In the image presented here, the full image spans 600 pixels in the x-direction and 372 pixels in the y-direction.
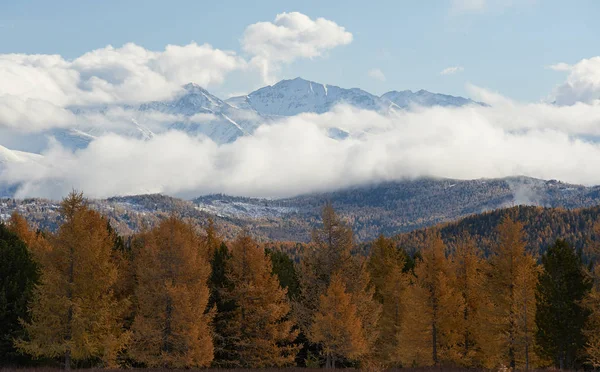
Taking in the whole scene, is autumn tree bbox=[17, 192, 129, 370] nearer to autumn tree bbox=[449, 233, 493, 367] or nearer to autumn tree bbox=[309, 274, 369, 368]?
autumn tree bbox=[309, 274, 369, 368]

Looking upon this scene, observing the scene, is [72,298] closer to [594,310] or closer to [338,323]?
[338,323]

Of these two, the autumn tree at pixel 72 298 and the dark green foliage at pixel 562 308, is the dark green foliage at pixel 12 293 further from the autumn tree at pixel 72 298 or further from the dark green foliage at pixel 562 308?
the dark green foliage at pixel 562 308

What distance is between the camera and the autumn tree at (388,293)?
57.6 metres

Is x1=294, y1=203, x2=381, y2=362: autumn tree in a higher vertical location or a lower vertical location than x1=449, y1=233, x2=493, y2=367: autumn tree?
higher

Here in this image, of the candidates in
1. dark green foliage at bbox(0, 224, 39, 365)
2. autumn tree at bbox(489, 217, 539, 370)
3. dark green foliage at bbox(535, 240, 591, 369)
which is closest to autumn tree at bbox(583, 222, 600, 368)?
dark green foliage at bbox(535, 240, 591, 369)

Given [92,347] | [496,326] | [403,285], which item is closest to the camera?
[92,347]

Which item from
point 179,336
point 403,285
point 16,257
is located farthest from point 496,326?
point 16,257

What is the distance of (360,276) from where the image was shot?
4047 cm

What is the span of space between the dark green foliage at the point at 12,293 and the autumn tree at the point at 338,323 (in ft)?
61.0

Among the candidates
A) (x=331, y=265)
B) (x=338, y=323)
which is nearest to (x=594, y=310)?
(x=338, y=323)

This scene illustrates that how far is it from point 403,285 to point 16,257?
1343 inches

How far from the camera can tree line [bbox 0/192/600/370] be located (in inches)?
1374

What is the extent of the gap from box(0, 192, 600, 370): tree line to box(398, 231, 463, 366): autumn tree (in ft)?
0.38

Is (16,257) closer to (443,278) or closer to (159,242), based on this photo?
(159,242)
